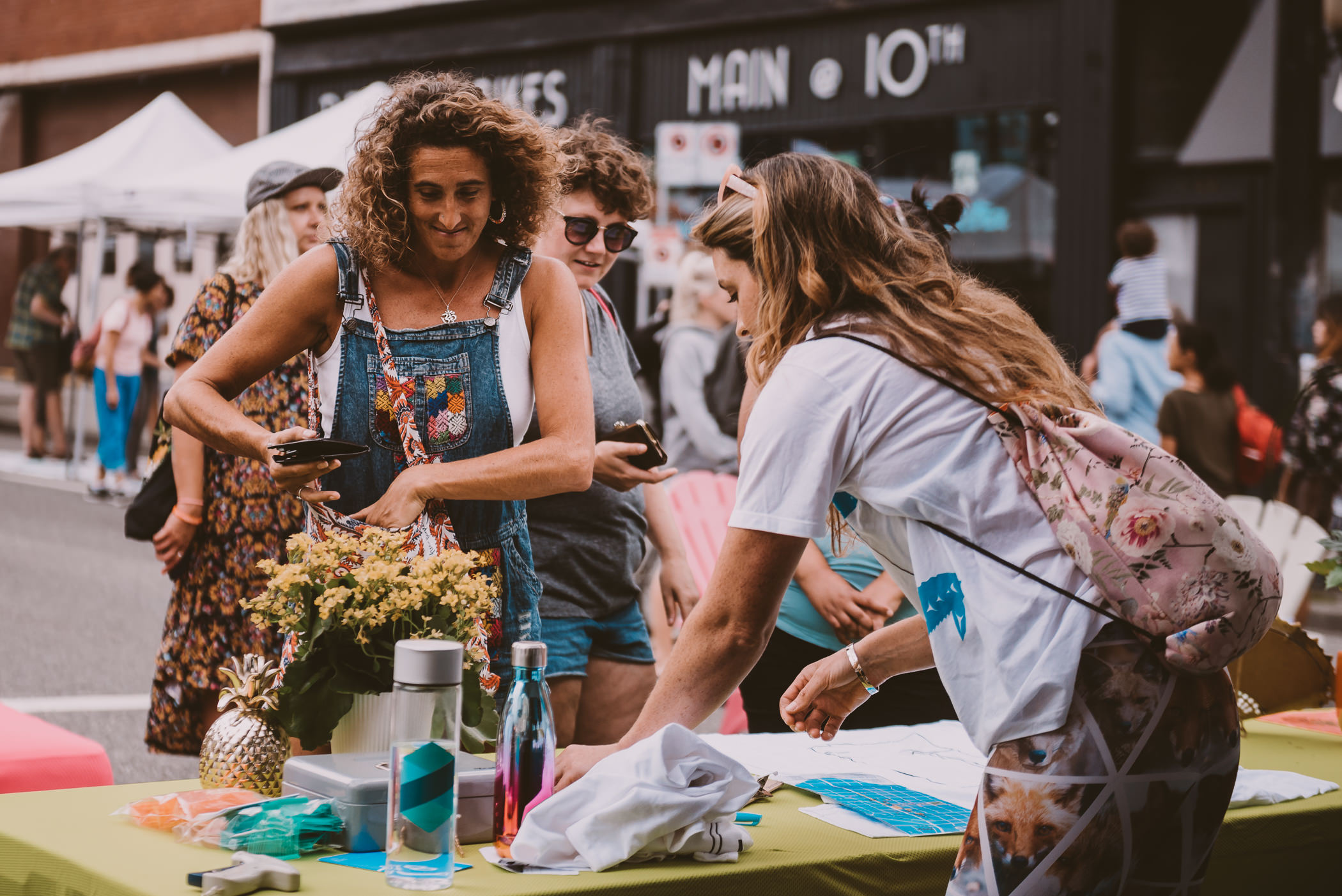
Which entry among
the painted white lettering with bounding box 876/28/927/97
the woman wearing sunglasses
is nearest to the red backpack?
the painted white lettering with bounding box 876/28/927/97

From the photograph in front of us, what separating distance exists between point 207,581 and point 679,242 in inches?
279

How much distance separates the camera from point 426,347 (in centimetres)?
261

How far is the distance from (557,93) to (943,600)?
12.4 m

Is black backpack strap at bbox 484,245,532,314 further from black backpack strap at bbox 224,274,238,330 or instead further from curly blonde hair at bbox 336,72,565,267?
black backpack strap at bbox 224,274,238,330

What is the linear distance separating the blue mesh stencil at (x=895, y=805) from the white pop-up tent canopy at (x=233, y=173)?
28.6 feet

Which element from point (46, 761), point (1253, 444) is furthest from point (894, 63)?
point (46, 761)

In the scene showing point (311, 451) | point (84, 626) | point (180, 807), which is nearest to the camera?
point (180, 807)

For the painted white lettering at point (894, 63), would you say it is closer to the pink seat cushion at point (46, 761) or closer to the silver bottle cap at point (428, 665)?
the pink seat cushion at point (46, 761)

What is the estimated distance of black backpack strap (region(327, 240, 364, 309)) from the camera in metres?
2.60

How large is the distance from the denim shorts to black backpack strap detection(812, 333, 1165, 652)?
139 cm

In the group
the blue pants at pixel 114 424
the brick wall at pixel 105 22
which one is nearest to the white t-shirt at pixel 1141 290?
the blue pants at pixel 114 424

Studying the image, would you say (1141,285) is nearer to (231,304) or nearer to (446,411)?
(231,304)

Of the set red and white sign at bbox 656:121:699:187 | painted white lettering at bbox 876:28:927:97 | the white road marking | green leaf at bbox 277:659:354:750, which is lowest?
the white road marking

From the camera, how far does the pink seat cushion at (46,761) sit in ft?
9.65
